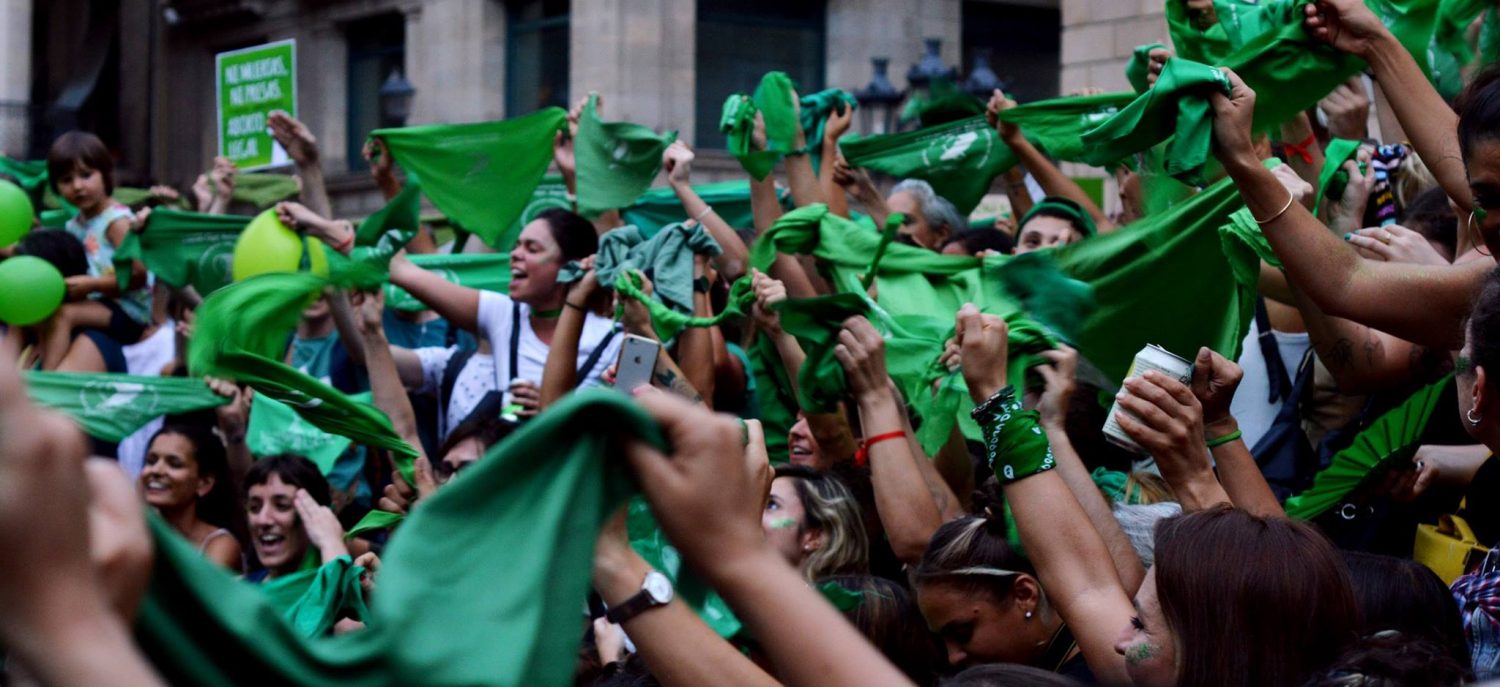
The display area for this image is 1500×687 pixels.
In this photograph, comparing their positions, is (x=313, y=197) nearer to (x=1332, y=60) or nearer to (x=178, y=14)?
(x=1332, y=60)

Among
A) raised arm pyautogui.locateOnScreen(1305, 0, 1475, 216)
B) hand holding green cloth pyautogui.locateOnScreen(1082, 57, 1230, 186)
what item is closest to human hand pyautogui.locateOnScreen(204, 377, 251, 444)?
hand holding green cloth pyautogui.locateOnScreen(1082, 57, 1230, 186)

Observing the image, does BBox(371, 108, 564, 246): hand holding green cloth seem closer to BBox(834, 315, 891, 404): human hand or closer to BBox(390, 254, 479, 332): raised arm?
BBox(390, 254, 479, 332): raised arm

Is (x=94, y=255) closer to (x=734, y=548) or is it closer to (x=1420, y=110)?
(x=1420, y=110)

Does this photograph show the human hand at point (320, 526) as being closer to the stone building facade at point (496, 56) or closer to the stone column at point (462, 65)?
the stone building facade at point (496, 56)

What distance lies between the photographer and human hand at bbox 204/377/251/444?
6.61 m

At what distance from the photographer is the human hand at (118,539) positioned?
129 cm

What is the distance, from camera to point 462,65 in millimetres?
21469

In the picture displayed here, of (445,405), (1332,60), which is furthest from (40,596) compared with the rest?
(445,405)

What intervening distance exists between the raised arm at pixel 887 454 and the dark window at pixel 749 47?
16.1 metres

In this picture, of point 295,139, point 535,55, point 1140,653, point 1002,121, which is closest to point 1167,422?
point 1140,653

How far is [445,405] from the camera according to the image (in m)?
6.40

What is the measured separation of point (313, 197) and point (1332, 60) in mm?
4674

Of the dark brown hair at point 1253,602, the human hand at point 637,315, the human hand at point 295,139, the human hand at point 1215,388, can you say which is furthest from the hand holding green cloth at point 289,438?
the dark brown hair at point 1253,602

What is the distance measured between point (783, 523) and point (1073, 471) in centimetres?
100
